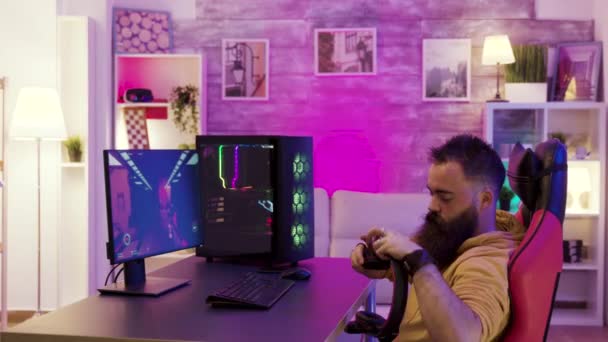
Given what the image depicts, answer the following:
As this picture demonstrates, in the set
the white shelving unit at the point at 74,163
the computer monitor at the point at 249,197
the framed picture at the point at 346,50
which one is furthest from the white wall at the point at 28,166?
the computer monitor at the point at 249,197

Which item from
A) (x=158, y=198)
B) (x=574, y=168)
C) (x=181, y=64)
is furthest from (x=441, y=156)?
(x=181, y=64)

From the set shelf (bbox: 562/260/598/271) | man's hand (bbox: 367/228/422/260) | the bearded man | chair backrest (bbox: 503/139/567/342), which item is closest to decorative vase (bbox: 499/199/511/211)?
shelf (bbox: 562/260/598/271)

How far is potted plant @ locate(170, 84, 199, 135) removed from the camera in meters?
5.47

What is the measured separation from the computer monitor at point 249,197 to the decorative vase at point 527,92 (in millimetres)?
2932

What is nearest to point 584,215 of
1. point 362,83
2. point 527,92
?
point 527,92

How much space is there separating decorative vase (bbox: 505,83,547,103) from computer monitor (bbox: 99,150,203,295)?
3417 mm

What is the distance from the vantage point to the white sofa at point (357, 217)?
4.62 meters

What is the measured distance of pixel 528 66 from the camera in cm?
540

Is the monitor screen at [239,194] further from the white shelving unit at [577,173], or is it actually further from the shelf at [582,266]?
the shelf at [582,266]

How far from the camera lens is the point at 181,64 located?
5699 millimetres

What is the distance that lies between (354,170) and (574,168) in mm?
1559

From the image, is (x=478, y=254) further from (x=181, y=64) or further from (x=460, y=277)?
(x=181, y=64)

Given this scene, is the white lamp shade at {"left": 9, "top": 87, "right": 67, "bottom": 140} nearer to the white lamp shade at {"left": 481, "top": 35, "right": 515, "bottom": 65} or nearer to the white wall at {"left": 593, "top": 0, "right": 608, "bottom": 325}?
the white lamp shade at {"left": 481, "top": 35, "right": 515, "bottom": 65}

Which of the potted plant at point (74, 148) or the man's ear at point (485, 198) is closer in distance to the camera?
the man's ear at point (485, 198)
